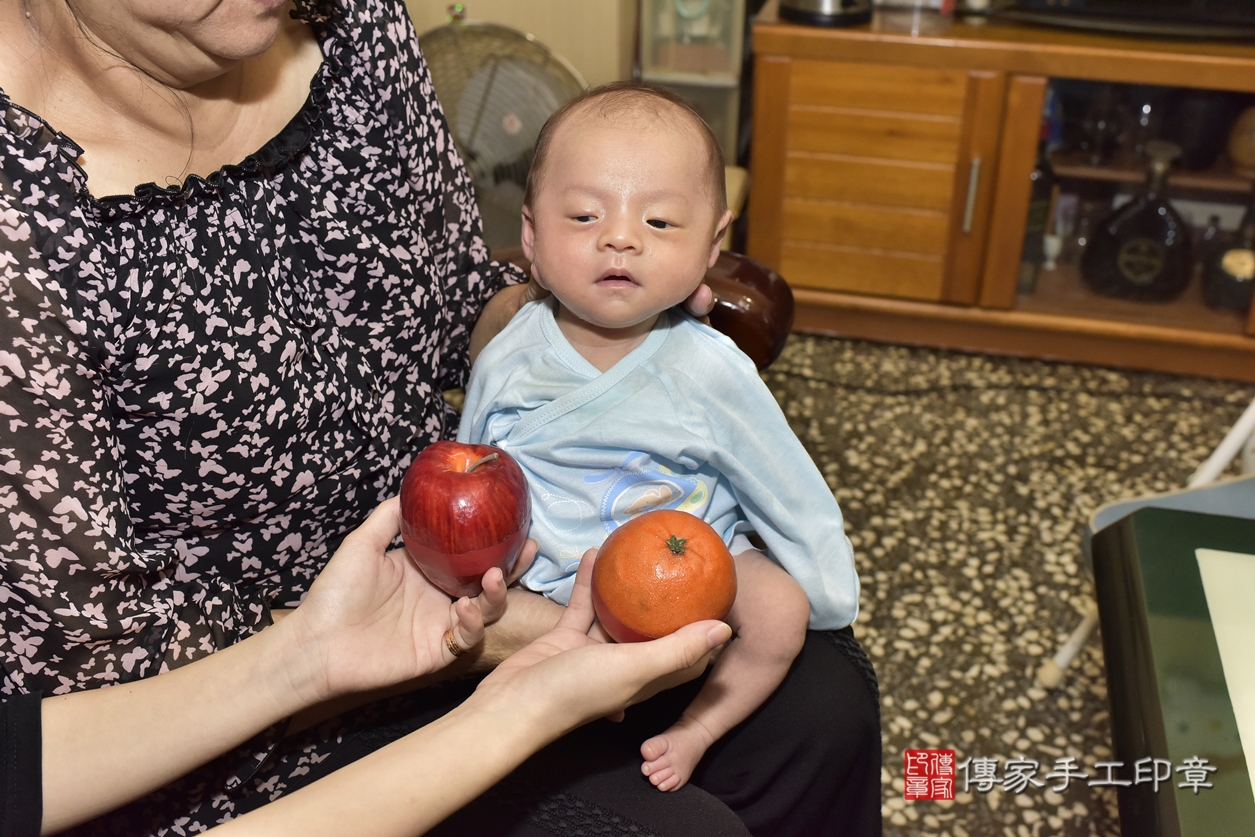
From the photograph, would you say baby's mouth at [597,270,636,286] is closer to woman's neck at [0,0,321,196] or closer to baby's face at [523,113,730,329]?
baby's face at [523,113,730,329]

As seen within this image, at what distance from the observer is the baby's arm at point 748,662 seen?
1.17 m

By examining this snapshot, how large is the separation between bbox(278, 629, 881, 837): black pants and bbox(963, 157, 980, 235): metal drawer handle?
181 centimetres

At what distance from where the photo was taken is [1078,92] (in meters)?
2.81

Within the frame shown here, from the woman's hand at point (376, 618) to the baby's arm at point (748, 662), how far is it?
0.86ft

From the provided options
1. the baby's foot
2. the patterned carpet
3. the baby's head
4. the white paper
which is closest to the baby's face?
the baby's head

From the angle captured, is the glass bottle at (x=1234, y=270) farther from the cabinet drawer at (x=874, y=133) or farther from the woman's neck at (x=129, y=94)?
the woman's neck at (x=129, y=94)

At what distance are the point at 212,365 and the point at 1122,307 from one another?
259 centimetres

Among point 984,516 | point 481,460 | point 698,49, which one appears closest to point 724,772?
point 481,460

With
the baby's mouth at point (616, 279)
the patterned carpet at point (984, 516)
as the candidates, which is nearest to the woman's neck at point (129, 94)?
the baby's mouth at point (616, 279)

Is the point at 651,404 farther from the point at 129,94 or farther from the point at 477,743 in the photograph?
the point at 129,94

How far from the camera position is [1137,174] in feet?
9.32

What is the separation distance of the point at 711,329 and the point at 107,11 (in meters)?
0.74

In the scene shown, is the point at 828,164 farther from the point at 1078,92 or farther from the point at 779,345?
the point at 779,345

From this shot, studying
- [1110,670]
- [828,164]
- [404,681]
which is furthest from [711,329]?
[828,164]
